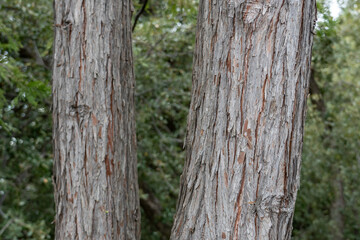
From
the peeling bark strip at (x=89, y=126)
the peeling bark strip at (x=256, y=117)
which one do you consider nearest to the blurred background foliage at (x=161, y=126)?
the peeling bark strip at (x=89, y=126)

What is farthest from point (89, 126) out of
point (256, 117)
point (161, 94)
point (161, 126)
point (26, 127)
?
point (161, 126)

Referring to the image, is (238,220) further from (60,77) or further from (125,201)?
(60,77)

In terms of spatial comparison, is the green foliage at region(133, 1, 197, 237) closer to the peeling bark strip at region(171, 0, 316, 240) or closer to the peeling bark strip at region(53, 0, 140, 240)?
the peeling bark strip at region(53, 0, 140, 240)

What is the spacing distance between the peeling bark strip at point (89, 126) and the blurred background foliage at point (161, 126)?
141 centimetres

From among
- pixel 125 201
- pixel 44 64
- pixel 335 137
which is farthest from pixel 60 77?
pixel 335 137

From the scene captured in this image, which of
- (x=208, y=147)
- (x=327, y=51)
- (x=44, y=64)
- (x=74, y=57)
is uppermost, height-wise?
(x=327, y=51)

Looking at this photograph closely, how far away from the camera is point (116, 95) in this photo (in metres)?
2.18

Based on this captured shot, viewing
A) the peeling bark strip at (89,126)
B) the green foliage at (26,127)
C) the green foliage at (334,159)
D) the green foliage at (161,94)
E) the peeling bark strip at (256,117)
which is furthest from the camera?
the green foliage at (334,159)

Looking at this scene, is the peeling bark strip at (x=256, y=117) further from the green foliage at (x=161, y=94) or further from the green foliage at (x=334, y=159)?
the green foliage at (x=334, y=159)

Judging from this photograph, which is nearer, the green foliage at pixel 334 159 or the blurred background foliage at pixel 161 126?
the blurred background foliage at pixel 161 126

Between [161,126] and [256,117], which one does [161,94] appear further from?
[256,117]

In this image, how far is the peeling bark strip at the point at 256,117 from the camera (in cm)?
169

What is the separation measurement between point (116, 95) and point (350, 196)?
6.54 metres

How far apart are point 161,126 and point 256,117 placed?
4.74m
